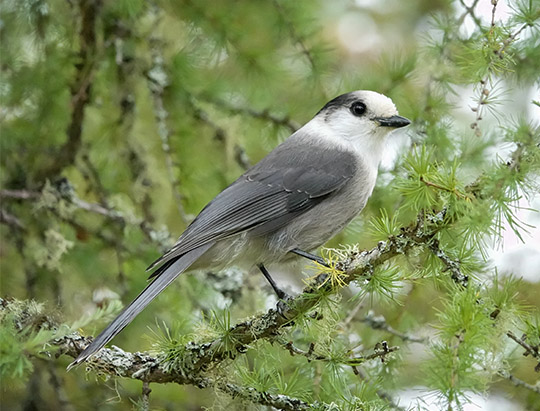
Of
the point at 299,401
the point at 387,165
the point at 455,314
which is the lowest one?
the point at 299,401

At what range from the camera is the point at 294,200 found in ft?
10.4

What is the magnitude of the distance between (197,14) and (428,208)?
1.96 meters

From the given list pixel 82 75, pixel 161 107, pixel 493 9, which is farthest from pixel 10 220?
pixel 493 9

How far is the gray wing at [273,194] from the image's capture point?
120 inches

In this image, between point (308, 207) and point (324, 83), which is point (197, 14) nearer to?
point (324, 83)

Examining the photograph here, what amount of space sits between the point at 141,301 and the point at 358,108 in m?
1.50

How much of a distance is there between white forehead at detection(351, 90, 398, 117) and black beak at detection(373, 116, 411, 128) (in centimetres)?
3

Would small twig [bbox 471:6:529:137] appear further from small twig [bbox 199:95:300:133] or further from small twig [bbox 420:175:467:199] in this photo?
small twig [bbox 199:95:300:133]

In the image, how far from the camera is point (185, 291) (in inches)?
132

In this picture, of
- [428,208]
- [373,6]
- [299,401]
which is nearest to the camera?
[428,208]

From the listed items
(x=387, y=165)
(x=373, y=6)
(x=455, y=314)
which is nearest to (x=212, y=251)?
(x=387, y=165)

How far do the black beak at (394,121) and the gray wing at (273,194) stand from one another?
21cm

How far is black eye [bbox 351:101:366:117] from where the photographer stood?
11.2ft

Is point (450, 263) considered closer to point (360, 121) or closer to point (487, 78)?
point (487, 78)
